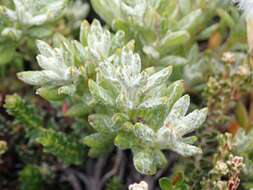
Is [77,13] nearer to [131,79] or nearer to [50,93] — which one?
[50,93]

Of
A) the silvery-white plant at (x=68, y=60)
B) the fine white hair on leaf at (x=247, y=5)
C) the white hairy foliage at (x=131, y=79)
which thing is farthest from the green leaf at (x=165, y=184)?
the fine white hair on leaf at (x=247, y=5)

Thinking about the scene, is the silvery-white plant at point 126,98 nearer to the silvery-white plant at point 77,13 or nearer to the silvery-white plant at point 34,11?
the silvery-white plant at point 34,11

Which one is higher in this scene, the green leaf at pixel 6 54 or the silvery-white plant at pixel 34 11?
the silvery-white plant at pixel 34 11

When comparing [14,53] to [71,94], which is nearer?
[71,94]

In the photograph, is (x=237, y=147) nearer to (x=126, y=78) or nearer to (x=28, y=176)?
(x=126, y=78)

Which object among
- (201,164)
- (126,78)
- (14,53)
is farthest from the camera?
(14,53)

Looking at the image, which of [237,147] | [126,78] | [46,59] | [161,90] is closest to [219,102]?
[237,147]

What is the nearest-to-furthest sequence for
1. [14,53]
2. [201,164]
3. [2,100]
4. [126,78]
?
1. [126,78]
2. [201,164]
3. [14,53]
4. [2,100]

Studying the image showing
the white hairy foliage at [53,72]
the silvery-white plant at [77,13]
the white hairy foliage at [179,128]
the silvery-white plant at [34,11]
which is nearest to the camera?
the white hairy foliage at [179,128]

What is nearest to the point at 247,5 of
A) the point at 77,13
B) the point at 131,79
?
the point at 131,79
